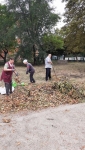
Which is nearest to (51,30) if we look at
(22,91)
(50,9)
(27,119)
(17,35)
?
(50,9)

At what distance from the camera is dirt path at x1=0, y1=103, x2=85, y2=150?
4.45m

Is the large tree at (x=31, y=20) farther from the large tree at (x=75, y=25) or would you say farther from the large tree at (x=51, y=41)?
the large tree at (x=75, y=25)

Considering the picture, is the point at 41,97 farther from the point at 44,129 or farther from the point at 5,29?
the point at 5,29

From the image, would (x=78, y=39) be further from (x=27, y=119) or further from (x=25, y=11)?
(x=27, y=119)

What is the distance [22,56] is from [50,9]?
7.46 metres

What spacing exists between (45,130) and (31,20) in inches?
996

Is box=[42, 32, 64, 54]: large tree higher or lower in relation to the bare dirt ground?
higher

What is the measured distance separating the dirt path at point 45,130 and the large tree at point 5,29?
23.0 metres

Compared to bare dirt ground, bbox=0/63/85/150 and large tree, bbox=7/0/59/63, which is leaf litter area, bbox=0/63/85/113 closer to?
bare dirt ground, bbox=0/63/85/150

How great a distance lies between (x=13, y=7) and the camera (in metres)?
28.7

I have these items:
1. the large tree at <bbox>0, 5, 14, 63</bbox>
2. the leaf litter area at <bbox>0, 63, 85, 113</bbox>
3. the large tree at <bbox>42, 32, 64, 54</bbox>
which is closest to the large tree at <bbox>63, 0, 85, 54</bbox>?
the large tree at <bbox>42, 32, 64, 54</bbox>

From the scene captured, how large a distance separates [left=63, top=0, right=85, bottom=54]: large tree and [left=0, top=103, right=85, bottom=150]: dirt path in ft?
53.5

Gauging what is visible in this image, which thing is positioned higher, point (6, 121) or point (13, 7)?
point (13, 7)

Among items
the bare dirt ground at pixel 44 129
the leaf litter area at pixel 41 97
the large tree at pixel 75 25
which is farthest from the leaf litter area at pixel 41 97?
the large tree at pixel 75 25
